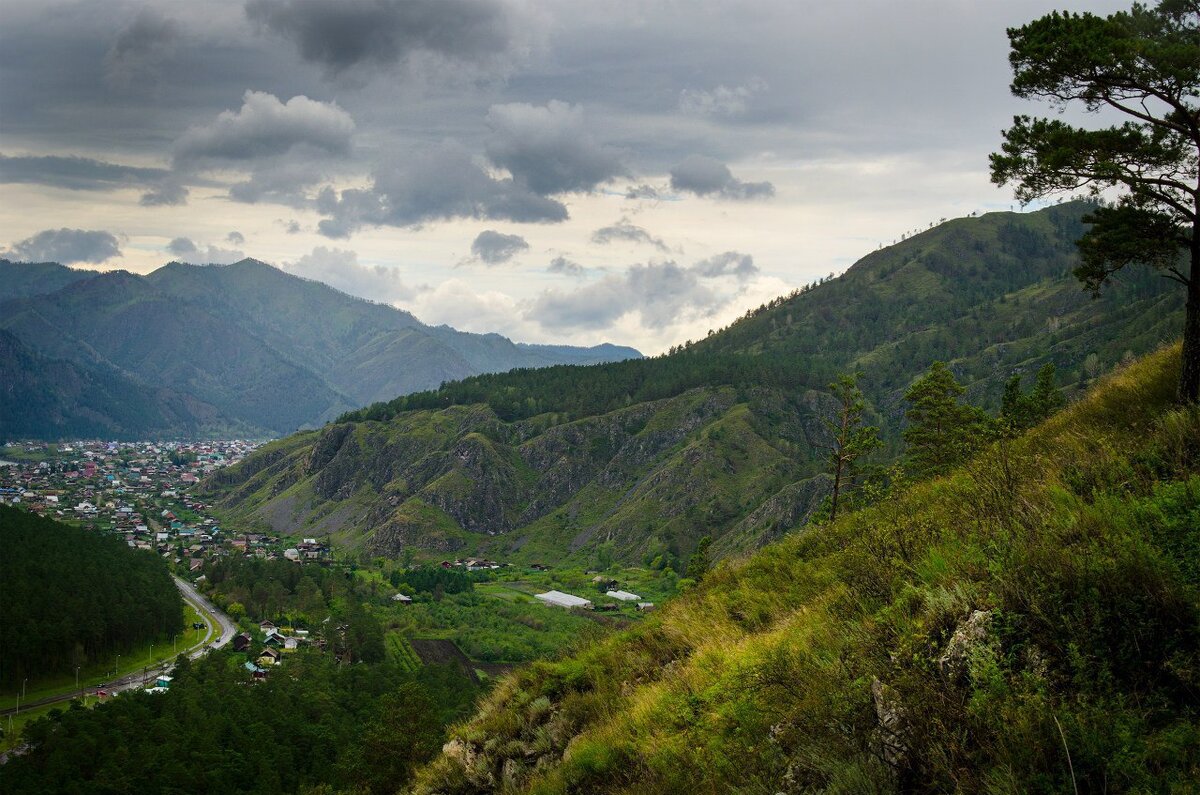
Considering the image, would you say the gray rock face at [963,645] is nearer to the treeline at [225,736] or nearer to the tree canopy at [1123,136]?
the tree canopy at [1123,136]

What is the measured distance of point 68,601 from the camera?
102 metres

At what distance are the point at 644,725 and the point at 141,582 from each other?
138892 millimetres

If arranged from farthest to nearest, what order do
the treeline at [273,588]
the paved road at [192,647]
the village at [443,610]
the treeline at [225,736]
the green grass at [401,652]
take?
the treeline at [273,588] < the village at [443,610] < the green grass at [401,652] < the paved road at [192,647] < the treeline at [225,736]

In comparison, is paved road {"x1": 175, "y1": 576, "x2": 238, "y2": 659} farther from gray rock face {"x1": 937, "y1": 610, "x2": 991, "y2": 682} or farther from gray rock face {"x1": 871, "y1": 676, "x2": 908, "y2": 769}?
gray rock face {"x1": 937, "y1": 610, "x2": 991, "y2": 682}

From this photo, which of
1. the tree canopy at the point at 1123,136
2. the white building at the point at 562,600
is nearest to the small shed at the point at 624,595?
the white building at the point at 562,600

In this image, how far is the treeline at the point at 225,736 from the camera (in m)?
53.6

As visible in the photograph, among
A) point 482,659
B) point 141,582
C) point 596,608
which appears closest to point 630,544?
point 596,608

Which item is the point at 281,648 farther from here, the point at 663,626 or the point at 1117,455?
the point at 1117,455

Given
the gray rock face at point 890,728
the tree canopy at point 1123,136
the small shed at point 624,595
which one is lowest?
the small shed at point 624,595

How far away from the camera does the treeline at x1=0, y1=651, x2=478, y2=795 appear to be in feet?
176

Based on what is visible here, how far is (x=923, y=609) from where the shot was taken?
7723mm

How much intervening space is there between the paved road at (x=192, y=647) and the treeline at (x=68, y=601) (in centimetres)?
625

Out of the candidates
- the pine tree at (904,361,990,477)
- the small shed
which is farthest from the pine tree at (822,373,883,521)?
the small shed


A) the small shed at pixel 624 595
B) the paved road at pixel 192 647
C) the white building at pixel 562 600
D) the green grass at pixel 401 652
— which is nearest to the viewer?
the paved road at pixel 192 647
